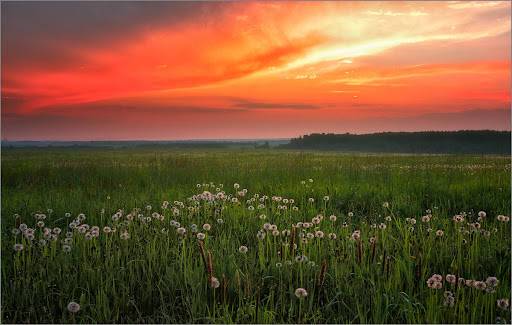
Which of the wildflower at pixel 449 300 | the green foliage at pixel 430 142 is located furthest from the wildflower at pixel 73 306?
the green foliage at pixel 430 142

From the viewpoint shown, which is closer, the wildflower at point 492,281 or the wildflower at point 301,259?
the wildflower at point 492,281

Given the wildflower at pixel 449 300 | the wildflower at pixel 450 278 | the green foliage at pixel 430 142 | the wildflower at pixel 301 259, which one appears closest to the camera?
the wildflower at pixel 449 300

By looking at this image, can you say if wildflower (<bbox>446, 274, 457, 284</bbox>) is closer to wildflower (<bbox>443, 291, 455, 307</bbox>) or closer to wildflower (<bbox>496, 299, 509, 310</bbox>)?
wildflower (<bbox>443, 291, 455, 307</bbox>)

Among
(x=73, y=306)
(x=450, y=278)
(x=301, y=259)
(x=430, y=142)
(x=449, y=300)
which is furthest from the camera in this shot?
(x=430, y=142)

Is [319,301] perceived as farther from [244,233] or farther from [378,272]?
[244,233]

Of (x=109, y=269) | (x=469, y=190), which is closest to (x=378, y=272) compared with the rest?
(x=109, y=269)

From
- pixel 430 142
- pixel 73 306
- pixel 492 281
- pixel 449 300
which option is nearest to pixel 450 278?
pixel 449 300

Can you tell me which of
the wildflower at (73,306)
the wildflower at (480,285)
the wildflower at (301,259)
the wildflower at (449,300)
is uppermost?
the wildflower at (301,259)

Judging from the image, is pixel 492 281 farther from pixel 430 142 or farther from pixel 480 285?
pixel 430 142

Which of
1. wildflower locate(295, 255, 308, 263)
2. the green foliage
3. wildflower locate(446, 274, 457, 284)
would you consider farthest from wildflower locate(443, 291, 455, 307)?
the green foliage

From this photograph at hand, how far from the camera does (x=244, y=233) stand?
19.9 ft

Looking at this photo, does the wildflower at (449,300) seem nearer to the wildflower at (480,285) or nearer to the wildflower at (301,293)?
the wildflower at (480,285)

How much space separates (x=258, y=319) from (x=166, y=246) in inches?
74.4

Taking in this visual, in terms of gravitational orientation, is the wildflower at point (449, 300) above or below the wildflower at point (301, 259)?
below
